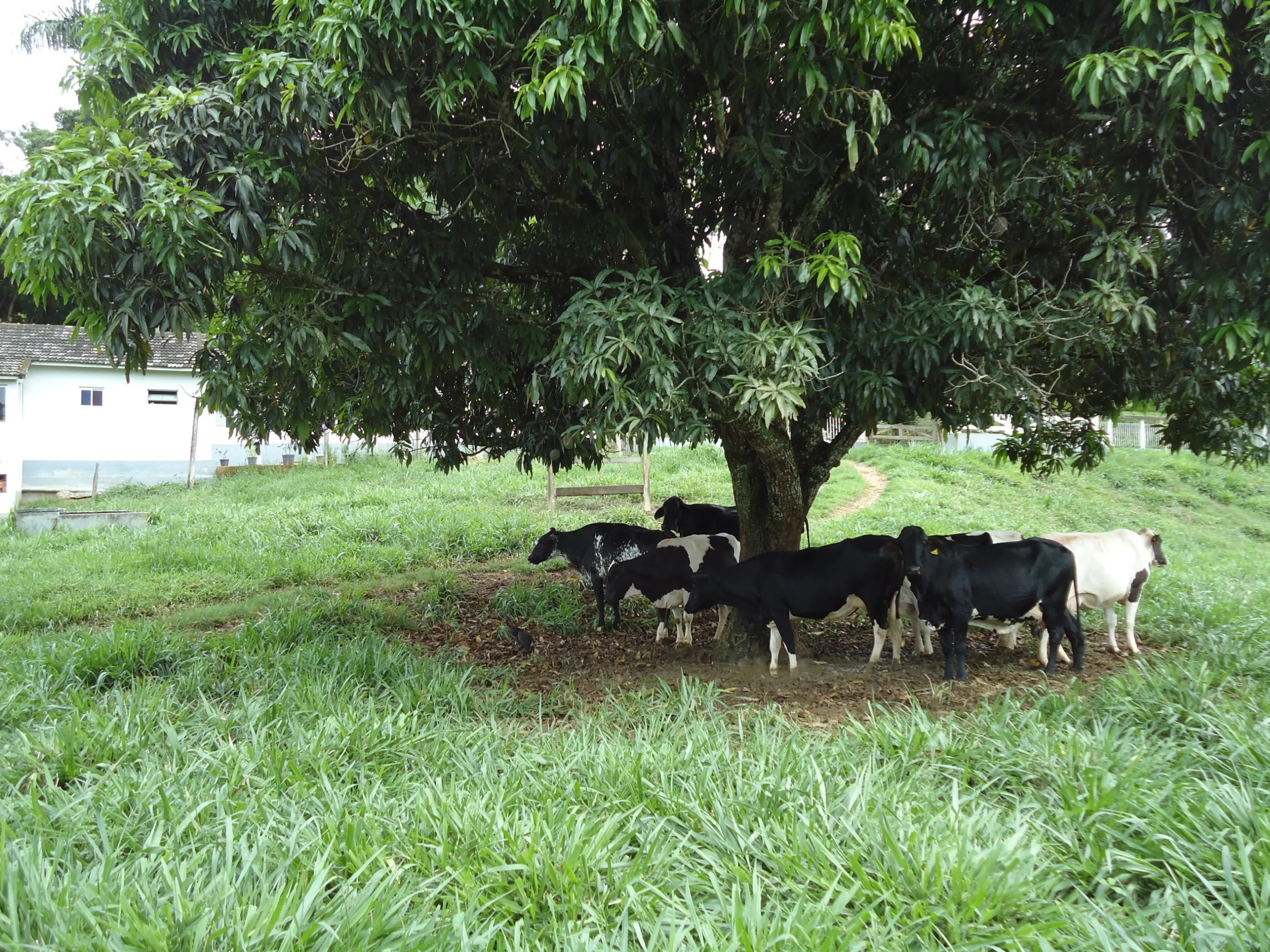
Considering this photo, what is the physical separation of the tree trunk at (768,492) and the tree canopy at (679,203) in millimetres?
270

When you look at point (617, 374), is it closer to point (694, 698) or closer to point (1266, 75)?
point (694, 698)

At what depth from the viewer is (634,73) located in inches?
211

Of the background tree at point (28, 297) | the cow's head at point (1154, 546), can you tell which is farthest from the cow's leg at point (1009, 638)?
the background tree at point (28, 297)

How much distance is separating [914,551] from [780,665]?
1.63 meters

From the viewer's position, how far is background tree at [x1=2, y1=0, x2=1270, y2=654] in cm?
437

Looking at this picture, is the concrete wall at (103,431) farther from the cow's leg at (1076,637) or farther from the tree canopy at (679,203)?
the cow's leg at (1076,637)

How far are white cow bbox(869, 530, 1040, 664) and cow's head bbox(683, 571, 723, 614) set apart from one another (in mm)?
1392

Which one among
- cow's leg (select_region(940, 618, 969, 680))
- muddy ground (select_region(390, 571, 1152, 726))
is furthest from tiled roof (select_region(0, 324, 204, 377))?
cow's leg (select_region(940, 618, 969, 680))

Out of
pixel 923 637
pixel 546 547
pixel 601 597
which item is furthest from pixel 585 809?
pixel 546 547

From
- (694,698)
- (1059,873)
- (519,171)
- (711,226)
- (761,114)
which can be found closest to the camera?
(1059,873)

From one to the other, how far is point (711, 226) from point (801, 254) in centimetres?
160

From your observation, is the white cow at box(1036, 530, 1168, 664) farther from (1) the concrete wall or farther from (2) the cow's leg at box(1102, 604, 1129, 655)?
(1) the concrete wall

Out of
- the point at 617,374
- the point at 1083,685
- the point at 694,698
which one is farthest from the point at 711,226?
the point at 1083,685

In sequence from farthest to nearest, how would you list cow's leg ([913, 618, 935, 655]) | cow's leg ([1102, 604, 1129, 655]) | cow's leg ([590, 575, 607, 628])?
1. cow's leg ([590, 575, 607, 628])
2. cow's leg ([913, 618, 935, 655])
3. cow's leg ([1102, 604, 1129, 655])
